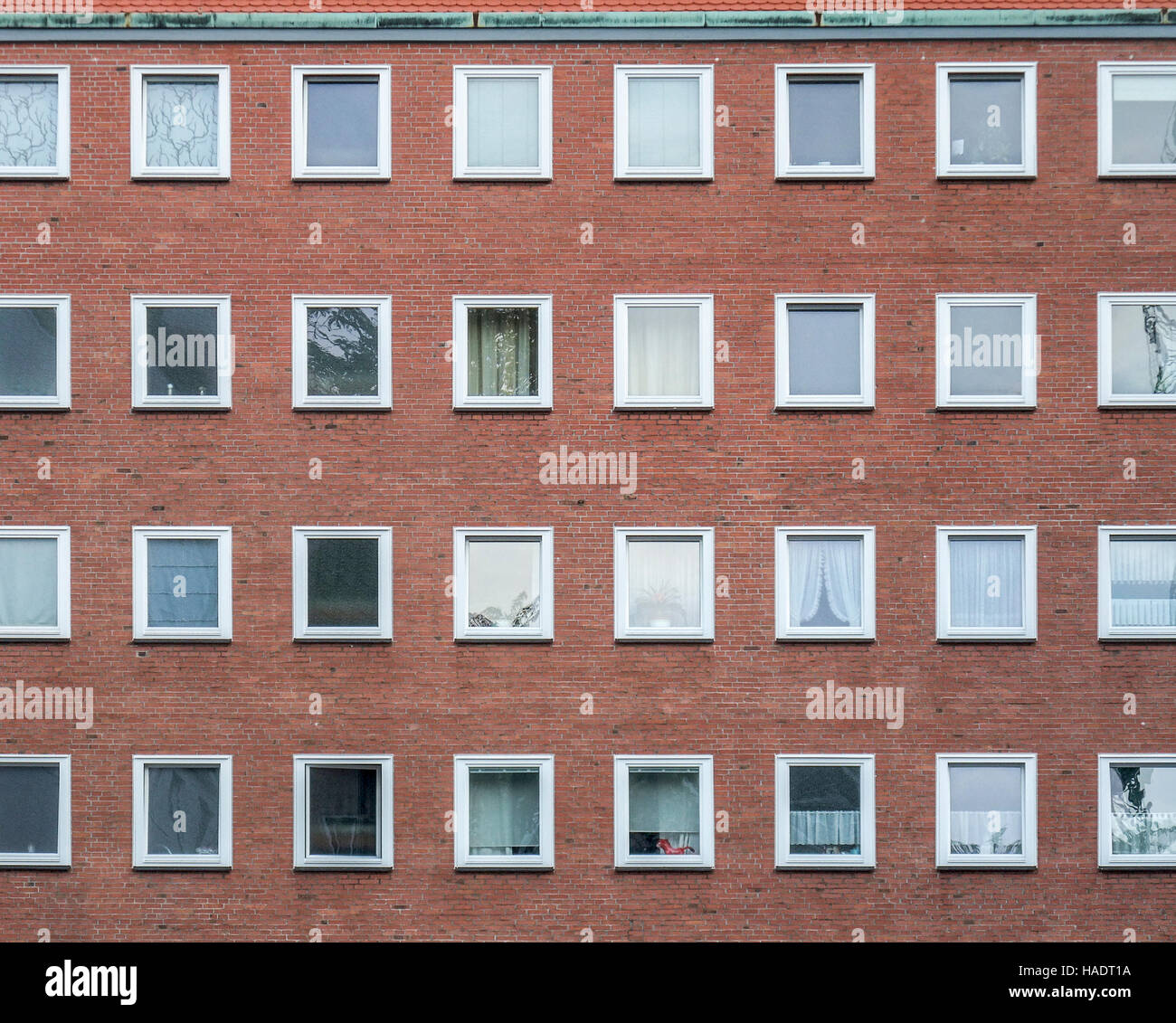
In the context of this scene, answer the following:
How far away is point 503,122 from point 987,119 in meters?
6.61

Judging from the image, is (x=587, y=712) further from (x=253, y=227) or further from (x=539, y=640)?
(x=253, y=227)

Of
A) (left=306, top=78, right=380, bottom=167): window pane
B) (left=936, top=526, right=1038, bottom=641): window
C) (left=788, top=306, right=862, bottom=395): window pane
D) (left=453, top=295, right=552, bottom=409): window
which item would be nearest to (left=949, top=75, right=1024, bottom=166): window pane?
(left=788, top=306, right=862, bottom=395): window pane

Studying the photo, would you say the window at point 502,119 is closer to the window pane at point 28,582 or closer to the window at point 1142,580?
the window pane at point 28,582

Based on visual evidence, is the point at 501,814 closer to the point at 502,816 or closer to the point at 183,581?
the point at 502,816

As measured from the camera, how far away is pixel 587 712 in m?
17.2

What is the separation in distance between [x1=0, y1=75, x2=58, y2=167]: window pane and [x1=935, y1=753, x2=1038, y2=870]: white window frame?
14.6m

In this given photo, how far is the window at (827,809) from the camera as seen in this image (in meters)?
17.2

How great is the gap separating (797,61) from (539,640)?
8586 millimetres

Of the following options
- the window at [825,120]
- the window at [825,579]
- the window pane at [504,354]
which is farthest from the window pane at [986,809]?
the window at [825,120]

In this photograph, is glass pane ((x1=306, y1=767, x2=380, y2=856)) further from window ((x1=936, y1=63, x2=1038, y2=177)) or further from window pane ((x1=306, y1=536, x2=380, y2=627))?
window ((x1=936, y1=63, x2=1038, y2=177))

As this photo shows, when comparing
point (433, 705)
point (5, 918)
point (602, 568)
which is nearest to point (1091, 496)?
point (602, 568)

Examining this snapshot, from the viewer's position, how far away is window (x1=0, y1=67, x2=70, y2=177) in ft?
57.9
